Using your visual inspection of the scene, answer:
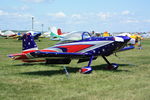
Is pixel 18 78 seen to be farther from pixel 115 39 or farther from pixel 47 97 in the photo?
pixel 115 39

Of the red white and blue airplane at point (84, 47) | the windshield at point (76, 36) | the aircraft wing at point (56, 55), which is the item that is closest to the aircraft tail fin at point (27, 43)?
the red white and blue airplane at point (84, 47)

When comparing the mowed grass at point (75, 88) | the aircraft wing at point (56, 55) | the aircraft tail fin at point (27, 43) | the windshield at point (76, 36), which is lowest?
the mowed grass at point (75, 88)

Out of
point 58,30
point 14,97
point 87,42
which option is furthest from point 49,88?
point 58,30

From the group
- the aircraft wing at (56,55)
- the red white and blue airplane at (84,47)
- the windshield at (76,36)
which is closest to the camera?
the aircraft wing at (56,55)

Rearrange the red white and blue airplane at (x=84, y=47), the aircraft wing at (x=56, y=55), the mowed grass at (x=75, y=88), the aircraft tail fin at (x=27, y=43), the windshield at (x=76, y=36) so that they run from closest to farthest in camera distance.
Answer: the mowed grass at (x=75, y=88) → the aircraft wing at (x=56, y=55) → the red white and blue airplane at (x=84, y=47) → the windshield at (x=76, y=36) → the aircraft tail fin at (x=27, y=43)

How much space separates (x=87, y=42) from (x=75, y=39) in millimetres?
591

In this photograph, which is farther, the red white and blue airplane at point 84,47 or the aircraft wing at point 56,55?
the red white and blue airplane at point 84,47

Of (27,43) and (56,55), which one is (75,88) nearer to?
(56,55)

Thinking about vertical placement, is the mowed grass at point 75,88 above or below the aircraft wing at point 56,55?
below

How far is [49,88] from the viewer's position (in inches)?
289

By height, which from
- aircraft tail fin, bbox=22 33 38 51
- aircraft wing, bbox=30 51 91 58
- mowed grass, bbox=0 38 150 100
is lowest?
mowed grass, bbox=0 38 150 100

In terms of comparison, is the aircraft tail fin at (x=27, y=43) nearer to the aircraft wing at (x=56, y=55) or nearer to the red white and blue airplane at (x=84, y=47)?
the red white and blue airplane at (x=84, y=47)


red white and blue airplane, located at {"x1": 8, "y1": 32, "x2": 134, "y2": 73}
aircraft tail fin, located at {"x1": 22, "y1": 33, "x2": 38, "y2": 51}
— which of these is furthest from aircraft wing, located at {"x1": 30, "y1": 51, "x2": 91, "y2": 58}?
aircraft tail fin, located at {"x1": 22, "y1": 33, "x2": 38, "y2": 51}

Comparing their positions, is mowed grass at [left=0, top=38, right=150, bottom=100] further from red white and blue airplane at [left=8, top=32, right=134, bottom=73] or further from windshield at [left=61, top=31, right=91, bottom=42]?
windshield at [left=61, top=31, right=91, bottom=42]
